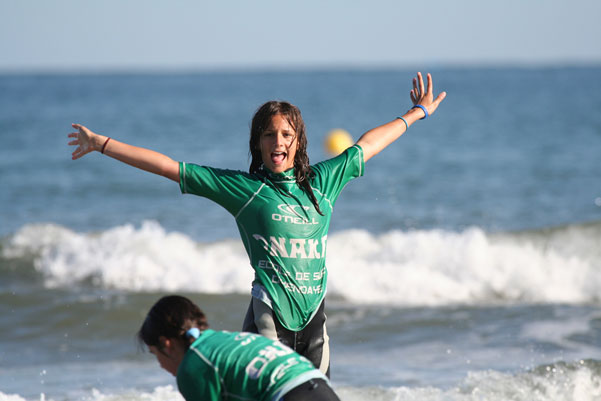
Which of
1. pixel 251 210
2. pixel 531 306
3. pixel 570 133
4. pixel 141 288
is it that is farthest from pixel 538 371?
pixel 570 133

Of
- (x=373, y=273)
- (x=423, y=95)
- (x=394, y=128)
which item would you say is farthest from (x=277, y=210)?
(x=373, y=273)

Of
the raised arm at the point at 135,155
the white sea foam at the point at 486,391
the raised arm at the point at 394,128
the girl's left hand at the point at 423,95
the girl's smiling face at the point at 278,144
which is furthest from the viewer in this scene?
the white sea foam at the point at 486,391

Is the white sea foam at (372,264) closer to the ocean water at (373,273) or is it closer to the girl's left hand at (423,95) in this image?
the ocean water at (373,273)

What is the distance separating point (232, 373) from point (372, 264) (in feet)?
27.2

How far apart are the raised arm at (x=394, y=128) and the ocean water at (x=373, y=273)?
253 cm

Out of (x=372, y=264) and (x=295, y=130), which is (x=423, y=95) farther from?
(x=372, y=264)

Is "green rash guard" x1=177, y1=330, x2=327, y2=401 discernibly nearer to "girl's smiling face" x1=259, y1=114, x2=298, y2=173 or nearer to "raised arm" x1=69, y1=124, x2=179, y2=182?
"raised arm" x1=69, y1=124, x2=179, y2=182

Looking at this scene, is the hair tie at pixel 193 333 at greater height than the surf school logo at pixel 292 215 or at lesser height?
lesser

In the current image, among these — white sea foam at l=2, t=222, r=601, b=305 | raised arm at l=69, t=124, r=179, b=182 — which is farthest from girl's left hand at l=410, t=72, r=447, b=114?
white sea foam at l=2, t=222, r=601, b=305

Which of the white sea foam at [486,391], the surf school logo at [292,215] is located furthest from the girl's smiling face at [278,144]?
the white sea foam at [486,391]

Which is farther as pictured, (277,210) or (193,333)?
(277,210)

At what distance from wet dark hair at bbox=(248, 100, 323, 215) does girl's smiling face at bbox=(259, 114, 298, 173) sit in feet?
0.07

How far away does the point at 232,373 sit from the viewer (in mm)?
2877

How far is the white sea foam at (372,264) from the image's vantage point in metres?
10.1
